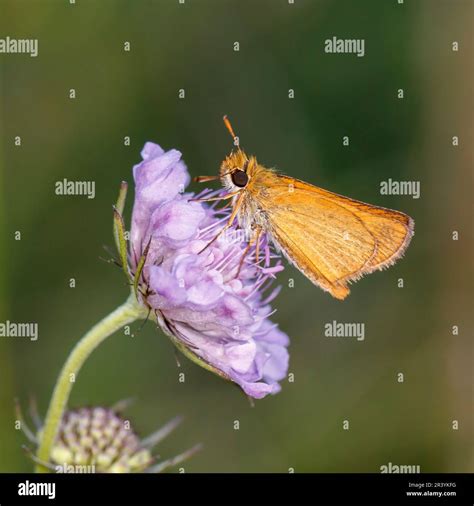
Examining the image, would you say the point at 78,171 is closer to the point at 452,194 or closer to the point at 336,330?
the point at 336,330

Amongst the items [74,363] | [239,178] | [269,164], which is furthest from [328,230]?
[269,164]

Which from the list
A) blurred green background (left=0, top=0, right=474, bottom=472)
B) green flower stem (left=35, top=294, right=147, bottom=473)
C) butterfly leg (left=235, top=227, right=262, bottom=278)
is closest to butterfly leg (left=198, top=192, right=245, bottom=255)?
butterfly leg (left=235, top=227, right=262, bottom=278)

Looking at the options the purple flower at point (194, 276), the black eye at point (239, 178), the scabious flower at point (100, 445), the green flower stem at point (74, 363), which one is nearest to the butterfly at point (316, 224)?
the black eye at point (239, 178)

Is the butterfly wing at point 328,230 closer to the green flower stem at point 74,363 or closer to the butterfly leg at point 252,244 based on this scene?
the butterfly leg at point 252,244

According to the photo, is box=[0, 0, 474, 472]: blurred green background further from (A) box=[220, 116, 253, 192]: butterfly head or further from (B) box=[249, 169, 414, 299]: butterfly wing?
(B) box=[249, 169, 414, 299]: butterfly wing

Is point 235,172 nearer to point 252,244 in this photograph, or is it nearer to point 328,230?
point 252,244

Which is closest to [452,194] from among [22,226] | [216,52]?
[216,52]
